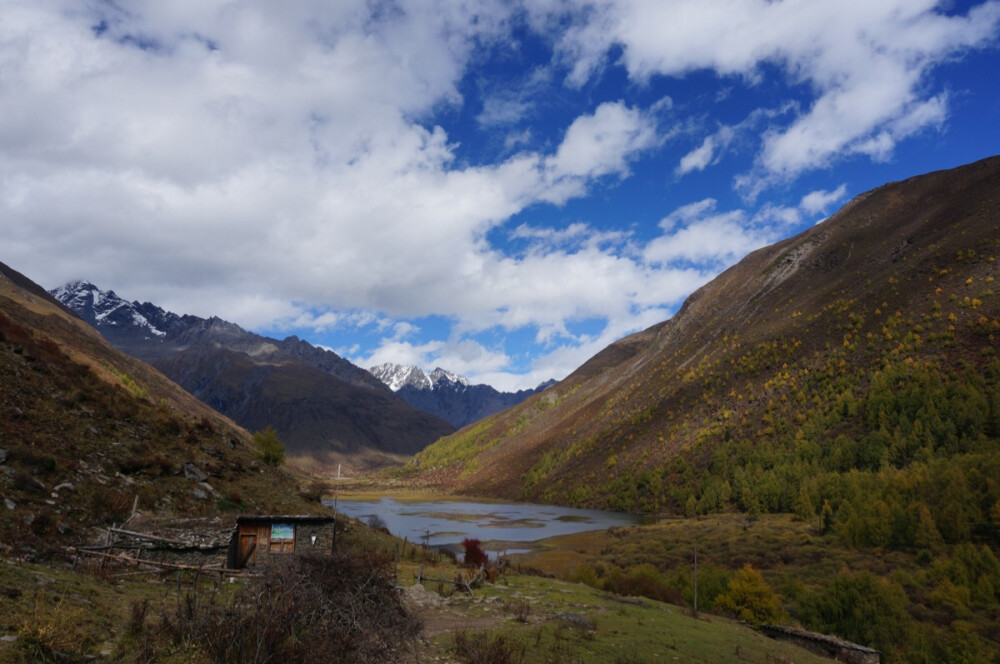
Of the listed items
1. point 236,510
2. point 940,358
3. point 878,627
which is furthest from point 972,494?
point 236,510

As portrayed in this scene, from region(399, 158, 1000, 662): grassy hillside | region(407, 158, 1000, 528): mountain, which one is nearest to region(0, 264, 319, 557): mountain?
region(399, 158, 1000, 662): grassy hillside

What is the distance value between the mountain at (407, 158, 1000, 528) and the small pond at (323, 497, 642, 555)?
982 centimetres

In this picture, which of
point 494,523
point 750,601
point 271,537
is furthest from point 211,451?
point 494,523

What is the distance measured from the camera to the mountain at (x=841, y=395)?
51312mm

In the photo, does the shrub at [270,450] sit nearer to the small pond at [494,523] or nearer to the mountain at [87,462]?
the small pond at [494,523]

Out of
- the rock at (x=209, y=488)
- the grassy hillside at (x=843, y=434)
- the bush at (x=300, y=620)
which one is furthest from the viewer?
the grassy hillside at (x=843, y=434)

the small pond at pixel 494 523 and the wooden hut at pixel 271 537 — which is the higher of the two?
the wooden hut at pixel 271 537

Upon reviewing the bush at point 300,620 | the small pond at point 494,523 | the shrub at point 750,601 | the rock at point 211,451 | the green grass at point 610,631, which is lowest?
the small pond at point 494,523

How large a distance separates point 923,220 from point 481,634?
119 m

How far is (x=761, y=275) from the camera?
141 m

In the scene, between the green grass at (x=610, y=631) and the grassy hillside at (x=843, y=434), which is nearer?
the green grass at (x=610, y=631)

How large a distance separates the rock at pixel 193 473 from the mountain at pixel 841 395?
162 ft

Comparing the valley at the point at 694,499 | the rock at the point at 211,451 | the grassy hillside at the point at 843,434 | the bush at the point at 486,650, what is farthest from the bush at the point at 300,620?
the grassy hillside at the point at 843,434

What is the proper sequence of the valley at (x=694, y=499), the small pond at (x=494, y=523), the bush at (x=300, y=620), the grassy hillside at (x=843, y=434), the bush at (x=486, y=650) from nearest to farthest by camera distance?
the bush at (x=300, y=620) → the bush at (x=486, y=650) → the valley at (x=694, y=499) → the grassy hillside at (x=843, y=434) → the small pond at (x=494, y=523)
